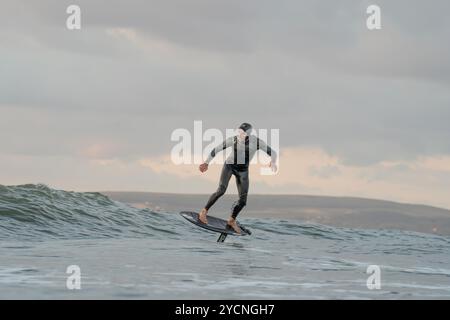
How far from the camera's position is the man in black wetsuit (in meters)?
21.8

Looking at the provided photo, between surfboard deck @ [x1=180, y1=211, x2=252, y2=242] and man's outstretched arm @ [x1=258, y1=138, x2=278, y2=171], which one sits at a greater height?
man's outstretched arm @ [x1=258, y1=138, x2=278, y2=171]

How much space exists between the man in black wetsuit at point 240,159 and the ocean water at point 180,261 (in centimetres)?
159

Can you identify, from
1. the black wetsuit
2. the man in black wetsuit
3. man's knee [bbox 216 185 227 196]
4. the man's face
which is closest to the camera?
the man's face

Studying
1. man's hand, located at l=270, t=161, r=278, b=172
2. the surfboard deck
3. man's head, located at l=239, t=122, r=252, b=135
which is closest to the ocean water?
the surfboard deck

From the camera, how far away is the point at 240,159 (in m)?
22.1

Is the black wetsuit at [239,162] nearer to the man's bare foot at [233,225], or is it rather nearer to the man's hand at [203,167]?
the man's hand at [203,167]

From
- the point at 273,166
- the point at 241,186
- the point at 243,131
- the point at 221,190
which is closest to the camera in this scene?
the point at 273,166

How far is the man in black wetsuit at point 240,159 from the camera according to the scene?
21812mm

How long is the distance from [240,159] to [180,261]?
4.95 metres

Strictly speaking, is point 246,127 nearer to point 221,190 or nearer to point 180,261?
→ point 221,190

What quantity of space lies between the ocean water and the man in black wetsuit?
159 cm

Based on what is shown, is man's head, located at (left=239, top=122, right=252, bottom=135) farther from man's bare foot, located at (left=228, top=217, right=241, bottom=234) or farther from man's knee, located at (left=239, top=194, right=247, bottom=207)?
man's bare foot, located at (left=228, top=217, right=241, bottom=234)

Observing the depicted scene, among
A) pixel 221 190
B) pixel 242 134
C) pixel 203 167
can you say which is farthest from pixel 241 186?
pixel 242 134
